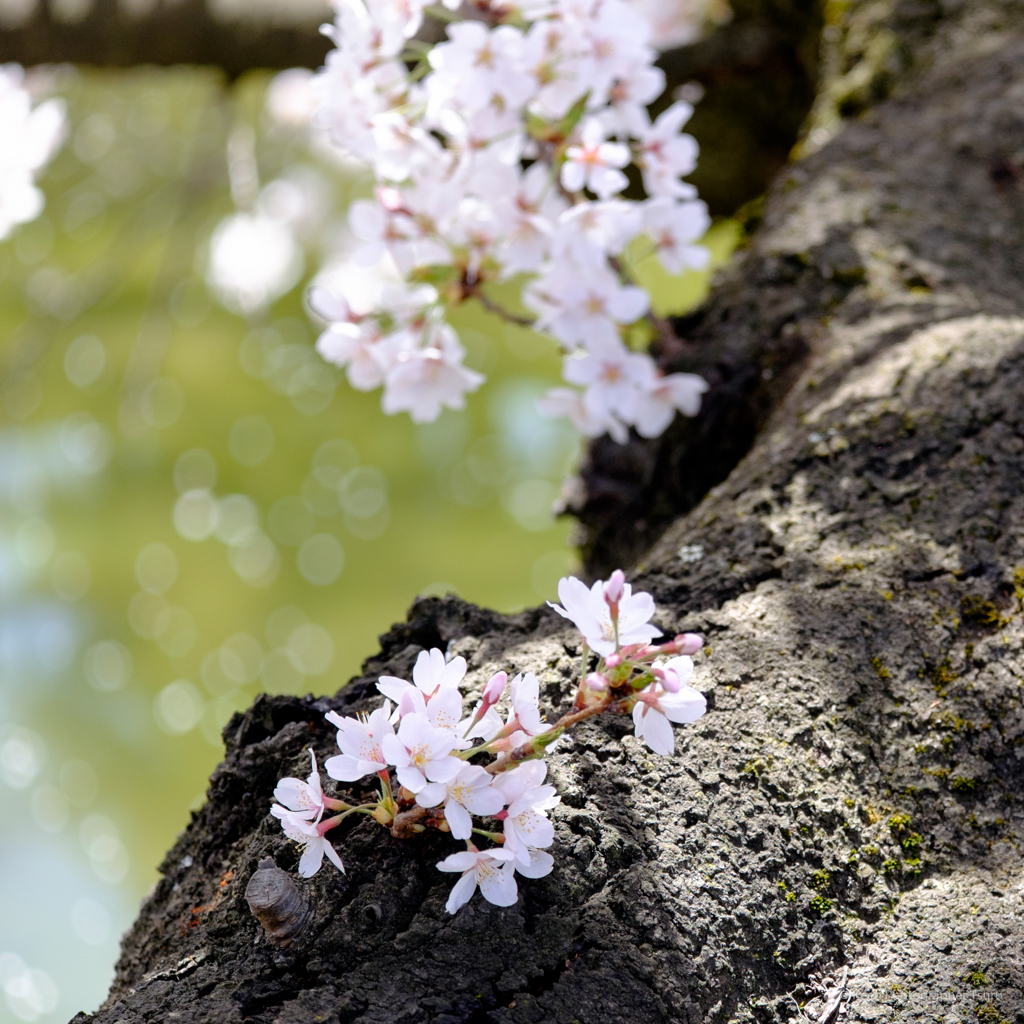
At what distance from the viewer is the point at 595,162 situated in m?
1.03

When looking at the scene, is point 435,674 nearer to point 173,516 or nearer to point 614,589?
point 614,589

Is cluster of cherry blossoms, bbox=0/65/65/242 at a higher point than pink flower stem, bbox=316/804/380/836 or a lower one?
lower

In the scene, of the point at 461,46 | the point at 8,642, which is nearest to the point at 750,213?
the point at 461,46

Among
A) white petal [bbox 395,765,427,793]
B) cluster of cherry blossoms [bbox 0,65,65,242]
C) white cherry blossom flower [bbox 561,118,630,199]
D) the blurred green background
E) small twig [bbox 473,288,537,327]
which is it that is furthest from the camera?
the blurred green background

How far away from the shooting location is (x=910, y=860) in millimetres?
684

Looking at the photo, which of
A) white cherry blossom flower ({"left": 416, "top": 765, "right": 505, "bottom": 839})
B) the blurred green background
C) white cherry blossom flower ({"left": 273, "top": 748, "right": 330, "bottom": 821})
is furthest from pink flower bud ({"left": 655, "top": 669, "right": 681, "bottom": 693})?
the blurred green background

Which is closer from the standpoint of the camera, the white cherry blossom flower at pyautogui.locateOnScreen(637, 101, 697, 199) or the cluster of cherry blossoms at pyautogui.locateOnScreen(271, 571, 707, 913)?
the cluster of cherry blossoms at pyautogui.locateOnScreen(271, 571, 707, 913)

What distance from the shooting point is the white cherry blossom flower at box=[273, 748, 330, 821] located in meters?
0.59

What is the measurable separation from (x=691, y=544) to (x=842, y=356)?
1.17 ft

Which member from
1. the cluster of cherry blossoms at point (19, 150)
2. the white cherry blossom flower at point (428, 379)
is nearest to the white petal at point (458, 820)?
the white cherry blossom flower at point (428, 379)

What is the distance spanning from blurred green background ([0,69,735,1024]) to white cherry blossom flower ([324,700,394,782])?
1.77 m

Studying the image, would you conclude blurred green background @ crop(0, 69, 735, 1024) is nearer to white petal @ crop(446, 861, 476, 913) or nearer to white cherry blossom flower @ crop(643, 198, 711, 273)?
white cherry blossom flower @ crop(643, 198, 711, 273)

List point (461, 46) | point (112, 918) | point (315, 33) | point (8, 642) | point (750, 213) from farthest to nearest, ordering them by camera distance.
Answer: point (8, 642), point (112, 918), point (315, 33), point (750, 213), point (461, 46)

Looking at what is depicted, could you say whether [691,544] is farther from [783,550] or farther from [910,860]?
[910,860]
